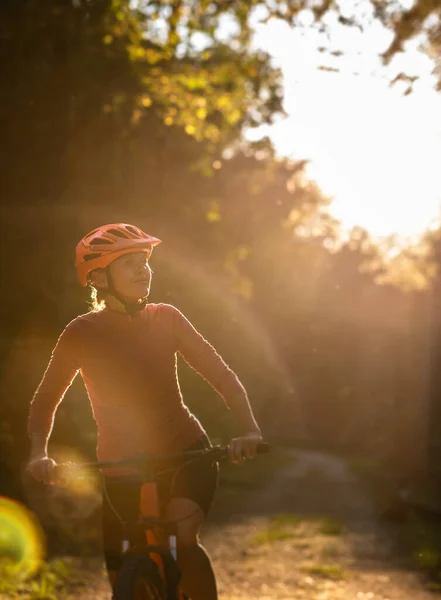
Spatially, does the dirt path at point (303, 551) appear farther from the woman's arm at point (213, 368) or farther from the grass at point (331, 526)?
the woman's arm at point (213, 368)

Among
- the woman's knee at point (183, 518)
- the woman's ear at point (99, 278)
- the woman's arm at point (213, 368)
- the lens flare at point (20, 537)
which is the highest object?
the woman's ear at point (99, 278)

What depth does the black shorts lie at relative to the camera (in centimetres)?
400

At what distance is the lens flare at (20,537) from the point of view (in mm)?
9414

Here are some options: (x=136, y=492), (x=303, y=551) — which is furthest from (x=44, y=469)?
(x=303, y=551)

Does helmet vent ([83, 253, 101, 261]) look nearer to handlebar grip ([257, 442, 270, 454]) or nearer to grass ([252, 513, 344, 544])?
handlebar grip ([257, 442, 270, 454])

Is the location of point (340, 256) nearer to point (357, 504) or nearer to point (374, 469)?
point (374, 469)

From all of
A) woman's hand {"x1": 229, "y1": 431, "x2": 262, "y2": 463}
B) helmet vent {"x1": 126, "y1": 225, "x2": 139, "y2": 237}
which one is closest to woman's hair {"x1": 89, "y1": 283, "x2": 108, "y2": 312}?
helmet vent {"x1": 126, "y1": 225, "x2": 139, "y2": 237}

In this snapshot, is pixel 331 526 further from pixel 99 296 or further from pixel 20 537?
pixel 99 296

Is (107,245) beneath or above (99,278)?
above

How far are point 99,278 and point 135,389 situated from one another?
623 millimetres

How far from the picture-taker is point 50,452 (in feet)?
38.8

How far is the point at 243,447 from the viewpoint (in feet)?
12.8

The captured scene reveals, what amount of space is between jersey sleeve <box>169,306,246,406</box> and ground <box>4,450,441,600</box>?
545 centimetres

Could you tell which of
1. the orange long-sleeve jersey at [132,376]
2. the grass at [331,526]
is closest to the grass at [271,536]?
the grass at [331,526]
